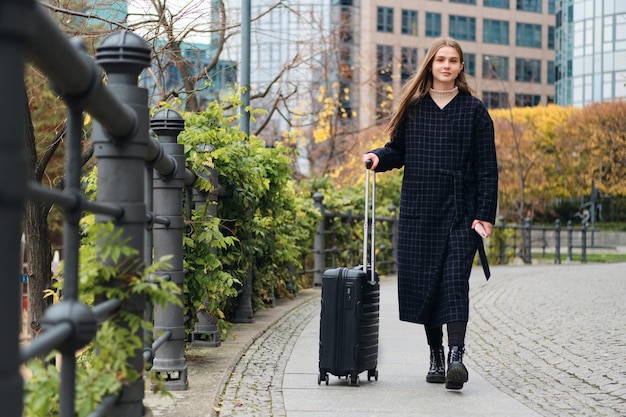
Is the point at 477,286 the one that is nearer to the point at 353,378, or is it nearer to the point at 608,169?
the point at 353,378

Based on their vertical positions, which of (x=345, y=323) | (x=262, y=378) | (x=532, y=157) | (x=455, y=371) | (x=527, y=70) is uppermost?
(x=527, y=70)

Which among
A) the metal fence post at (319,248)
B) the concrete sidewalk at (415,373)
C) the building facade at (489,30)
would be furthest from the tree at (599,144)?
the concrete sidewalk at (415,373)

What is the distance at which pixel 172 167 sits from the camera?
15.0ft

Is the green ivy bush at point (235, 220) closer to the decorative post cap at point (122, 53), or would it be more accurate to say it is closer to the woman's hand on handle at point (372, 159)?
the woman's hand on handle at point (372, 159)

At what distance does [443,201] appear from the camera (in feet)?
18.4

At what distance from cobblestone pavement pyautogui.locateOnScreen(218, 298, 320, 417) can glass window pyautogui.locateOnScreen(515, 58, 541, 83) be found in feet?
272

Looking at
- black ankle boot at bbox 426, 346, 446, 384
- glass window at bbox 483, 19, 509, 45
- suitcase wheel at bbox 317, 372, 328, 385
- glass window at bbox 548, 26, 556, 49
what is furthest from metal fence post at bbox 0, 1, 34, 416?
glass window at bbox 548, 26, 556, 49

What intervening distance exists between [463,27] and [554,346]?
271 feet

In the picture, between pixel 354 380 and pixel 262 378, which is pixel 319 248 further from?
pixel 354 380

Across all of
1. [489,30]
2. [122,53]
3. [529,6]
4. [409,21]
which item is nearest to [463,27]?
[489,30]

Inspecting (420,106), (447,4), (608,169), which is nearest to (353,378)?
(420,106)

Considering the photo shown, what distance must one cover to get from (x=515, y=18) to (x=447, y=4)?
24.4 feet

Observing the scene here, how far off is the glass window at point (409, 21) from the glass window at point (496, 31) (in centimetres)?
745

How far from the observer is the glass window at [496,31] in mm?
88938
